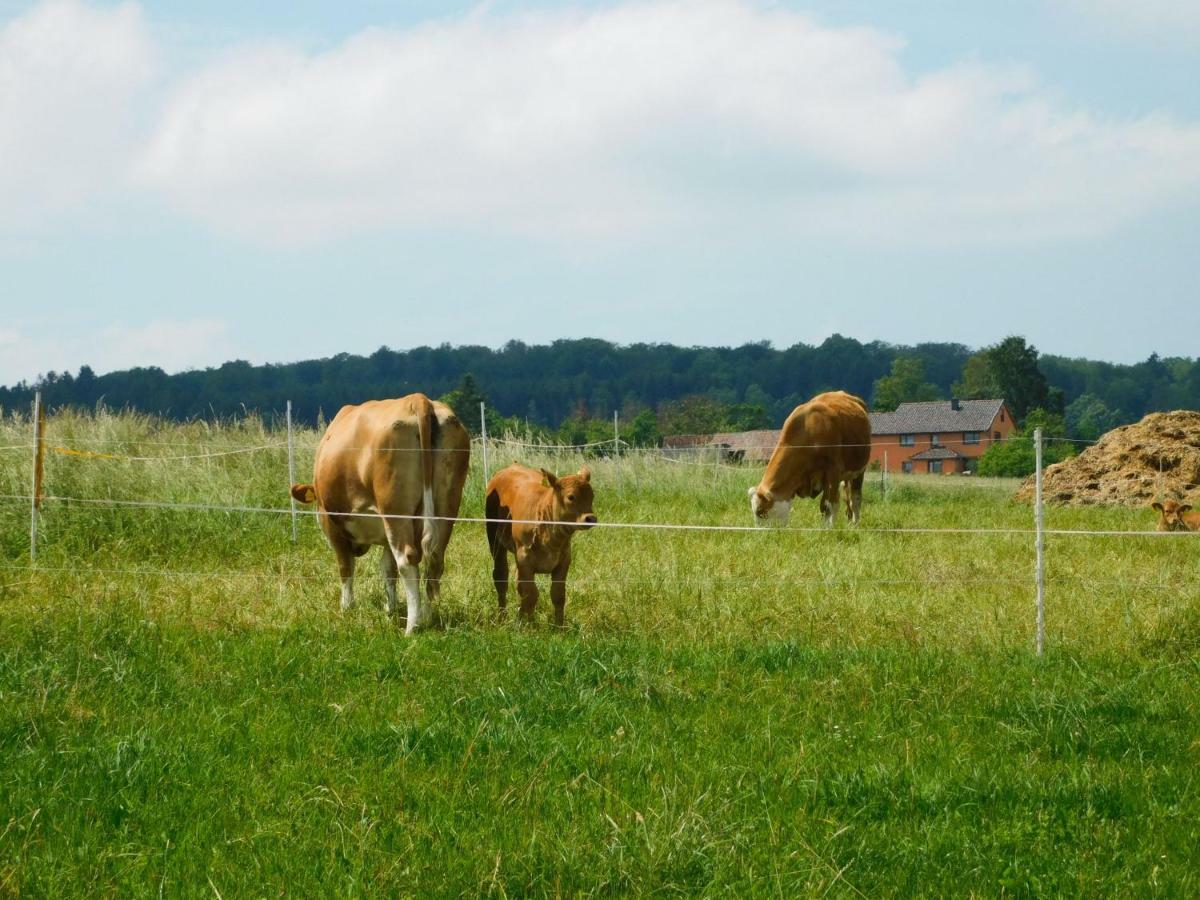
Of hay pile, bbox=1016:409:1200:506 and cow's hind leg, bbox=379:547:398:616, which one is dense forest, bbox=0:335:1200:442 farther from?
cow's hind leg, bbox=379:547:398:616

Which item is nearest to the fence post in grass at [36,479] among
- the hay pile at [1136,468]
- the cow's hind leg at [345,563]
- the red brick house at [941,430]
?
the cow's hind leg at [345,563]

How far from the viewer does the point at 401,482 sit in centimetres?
878

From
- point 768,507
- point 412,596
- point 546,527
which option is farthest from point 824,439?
point 412,596

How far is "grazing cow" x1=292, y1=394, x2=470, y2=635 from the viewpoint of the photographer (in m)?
8.75

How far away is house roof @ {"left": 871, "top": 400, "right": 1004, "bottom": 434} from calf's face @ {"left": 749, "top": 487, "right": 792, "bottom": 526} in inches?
2620

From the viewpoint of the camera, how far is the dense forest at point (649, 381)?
101438 mm

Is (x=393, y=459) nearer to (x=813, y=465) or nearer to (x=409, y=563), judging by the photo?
(x=409, y=563)

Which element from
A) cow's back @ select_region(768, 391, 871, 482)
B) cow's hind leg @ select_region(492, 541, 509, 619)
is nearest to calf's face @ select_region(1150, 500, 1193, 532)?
cow's back @ select_region(768, 391, 871, 482)

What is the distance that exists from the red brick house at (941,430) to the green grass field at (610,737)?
72757 millimetres

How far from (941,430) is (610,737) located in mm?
83753

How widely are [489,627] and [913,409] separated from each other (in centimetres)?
8679

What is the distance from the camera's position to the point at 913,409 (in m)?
91.7

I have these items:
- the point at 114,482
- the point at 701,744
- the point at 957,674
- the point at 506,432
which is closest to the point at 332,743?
the point at 701,744

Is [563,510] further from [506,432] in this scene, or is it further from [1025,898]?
[506,432]
